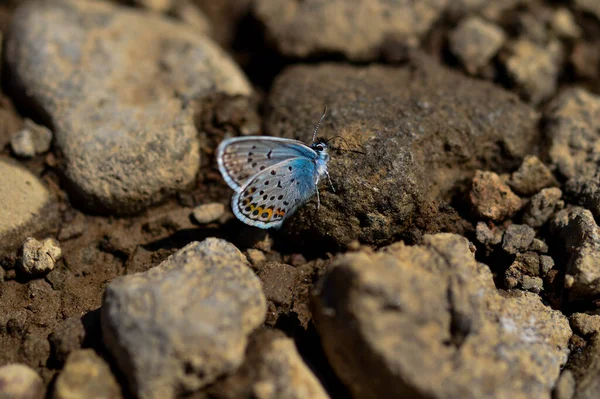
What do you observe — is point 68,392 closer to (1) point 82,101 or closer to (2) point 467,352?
(2) point 467,352

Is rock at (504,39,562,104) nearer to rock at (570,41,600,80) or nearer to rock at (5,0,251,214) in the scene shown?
rock at (570,41,600,80)

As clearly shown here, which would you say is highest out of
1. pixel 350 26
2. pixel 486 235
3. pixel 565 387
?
pixel 350 26

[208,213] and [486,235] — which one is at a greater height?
[486,235]

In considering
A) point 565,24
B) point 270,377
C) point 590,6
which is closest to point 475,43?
point 565,24

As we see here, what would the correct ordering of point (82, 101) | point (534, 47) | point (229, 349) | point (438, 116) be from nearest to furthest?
point (229, 349) < point (438, 116) < point (82, 101) < point (534, 47)

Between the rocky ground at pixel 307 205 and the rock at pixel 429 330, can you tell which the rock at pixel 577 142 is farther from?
the rock at pixel 429 330

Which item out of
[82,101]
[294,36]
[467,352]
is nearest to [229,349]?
[467,352]

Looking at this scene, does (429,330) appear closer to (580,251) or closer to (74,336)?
(580,251)

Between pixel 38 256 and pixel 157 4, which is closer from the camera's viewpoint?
pixel 38 256
